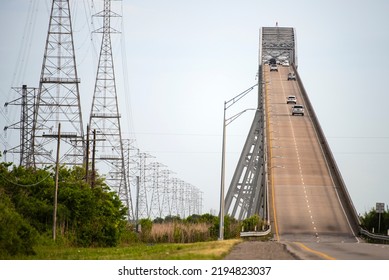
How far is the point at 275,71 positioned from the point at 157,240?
68596mm

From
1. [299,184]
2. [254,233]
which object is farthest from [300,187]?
[254,233]

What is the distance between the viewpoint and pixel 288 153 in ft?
275

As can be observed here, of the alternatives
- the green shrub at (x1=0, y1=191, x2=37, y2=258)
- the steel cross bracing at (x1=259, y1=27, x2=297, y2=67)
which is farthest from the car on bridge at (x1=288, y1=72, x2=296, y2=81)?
the green shrub at (x1=0, y1=191, x2=37, y2=258)

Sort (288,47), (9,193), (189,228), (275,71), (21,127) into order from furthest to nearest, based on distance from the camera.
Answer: (288,47), (275,71), (21,127), (189,228), (9,193)

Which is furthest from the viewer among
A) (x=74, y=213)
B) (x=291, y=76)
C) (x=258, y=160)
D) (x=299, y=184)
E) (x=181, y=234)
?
(x=291, y=76)

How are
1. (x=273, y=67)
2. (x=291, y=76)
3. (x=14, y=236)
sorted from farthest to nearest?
(x=273, y=67)
(x=291, y=76)
(x=14, y=236)

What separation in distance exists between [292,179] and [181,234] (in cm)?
1871

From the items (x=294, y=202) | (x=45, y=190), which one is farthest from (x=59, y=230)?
(x=294, y=202)

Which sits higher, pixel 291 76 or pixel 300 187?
pixel 291 76

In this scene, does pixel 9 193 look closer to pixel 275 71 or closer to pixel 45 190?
pixel 45 190

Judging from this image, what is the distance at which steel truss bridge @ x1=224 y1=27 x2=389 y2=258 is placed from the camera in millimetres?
61000

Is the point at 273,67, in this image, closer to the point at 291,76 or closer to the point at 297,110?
the point at 291,76

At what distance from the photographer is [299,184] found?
74125 mm

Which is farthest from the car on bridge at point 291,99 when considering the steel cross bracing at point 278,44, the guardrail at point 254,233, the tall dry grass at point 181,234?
the guardrail at point 254,233
